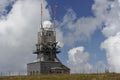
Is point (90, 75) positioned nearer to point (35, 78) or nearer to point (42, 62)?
point (35, 78)

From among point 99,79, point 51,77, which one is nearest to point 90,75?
point 99,79

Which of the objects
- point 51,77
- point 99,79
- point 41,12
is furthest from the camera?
point 41,12

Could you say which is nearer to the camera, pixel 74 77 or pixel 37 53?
pixel 74 77

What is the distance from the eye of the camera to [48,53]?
15925cm

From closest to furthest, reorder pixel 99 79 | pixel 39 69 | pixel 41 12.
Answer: pixel 99 79, pixel 39 69, pixel 41 12

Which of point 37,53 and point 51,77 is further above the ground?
point 37,53

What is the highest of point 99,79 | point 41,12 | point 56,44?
point 41,12

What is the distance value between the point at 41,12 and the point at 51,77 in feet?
253

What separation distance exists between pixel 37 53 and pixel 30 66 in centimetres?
928

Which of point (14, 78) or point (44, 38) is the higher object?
point (44, 38)

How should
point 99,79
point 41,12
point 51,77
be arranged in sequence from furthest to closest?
point 41,12
point 51,77
point 99,79

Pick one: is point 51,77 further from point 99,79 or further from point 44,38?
point 44,38

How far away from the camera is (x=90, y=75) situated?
83188mm

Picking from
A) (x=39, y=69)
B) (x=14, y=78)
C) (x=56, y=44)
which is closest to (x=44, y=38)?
(x=56, y=44)
